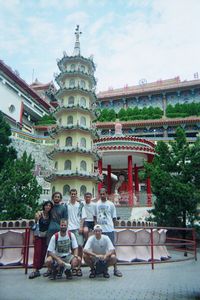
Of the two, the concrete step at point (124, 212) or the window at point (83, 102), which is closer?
the window at point (83, 102)

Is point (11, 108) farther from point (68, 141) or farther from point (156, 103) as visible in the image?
point (156, 103)

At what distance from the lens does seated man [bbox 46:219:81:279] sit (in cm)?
548

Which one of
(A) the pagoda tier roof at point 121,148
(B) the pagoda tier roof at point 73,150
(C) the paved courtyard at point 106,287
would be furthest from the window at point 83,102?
(C) the paved courtyard at point 106,287

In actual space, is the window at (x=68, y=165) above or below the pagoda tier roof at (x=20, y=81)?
below

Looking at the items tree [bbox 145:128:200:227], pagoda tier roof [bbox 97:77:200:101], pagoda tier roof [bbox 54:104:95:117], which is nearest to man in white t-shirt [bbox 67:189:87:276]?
tree [bbox 145:128:200:227]

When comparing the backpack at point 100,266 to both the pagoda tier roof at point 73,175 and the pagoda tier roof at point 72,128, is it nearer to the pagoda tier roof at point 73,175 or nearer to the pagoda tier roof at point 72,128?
the pagoda tier roof at point 73,175

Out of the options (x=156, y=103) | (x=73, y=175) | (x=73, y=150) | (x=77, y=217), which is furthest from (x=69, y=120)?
(x=156, y=103)

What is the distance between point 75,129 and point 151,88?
34416 millimetres

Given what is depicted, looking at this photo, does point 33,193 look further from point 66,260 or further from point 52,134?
point 66,260

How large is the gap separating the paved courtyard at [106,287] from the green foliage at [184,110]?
124 feet

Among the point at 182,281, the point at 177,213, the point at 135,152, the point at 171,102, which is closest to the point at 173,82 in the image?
the point at 171,102

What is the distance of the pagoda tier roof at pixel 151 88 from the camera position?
45.9 m

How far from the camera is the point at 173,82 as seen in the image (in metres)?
49.8

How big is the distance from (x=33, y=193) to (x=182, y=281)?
35.4ft
